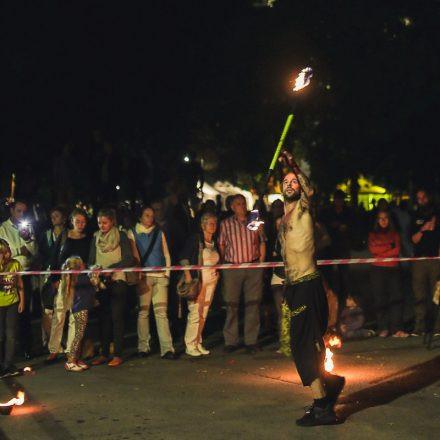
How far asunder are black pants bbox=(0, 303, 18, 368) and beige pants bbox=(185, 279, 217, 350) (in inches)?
83.9

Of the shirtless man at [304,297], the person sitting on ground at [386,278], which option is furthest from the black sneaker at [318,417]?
the person sitting on ground at [386,278]

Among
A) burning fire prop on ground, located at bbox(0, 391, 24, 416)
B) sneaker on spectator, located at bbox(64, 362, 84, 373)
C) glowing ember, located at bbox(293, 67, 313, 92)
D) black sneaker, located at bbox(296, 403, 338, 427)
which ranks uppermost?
glowing ember, located at bbox(293, 67, 313, 92)

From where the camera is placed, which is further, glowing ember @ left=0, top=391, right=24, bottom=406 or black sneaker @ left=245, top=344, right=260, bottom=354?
black sneaker @ left=245, top=344, right=260, bottom=354

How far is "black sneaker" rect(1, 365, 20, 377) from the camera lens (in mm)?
11145

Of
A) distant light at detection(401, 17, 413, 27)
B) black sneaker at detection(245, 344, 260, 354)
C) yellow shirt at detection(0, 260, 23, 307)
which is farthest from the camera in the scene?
distant light at detection(401, 17, 413, 27)

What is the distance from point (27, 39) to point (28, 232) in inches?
273

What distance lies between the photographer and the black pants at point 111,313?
1202 cm

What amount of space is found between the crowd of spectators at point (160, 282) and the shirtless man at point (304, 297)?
3.58m

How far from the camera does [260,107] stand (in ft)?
80.3

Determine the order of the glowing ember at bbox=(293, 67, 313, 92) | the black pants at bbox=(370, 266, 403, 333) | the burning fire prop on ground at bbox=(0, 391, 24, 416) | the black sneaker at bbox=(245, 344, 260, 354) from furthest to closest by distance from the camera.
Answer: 1. the black pants at bbox=(370, 266, 403, 333)
2. the black sneaker at bbox=(245, 344, 260, 354)
3. the burning fire prop on ground at bbox=(0, 391, 24, 416)
4. the glowing ember at bbox=(293, 67, 313, 92)

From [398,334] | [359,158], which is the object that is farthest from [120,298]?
[359,158]

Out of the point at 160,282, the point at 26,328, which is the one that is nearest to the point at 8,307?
the point at 26,328

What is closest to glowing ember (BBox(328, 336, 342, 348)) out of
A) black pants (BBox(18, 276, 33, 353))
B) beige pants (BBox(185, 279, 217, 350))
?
beige pants (BBox(185, 279, 217, 350))

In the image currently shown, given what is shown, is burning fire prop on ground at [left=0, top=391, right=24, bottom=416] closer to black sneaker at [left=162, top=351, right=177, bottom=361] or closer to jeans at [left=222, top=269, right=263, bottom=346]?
black sneaker at [left=162, top=351, right=177, bottom=361]
